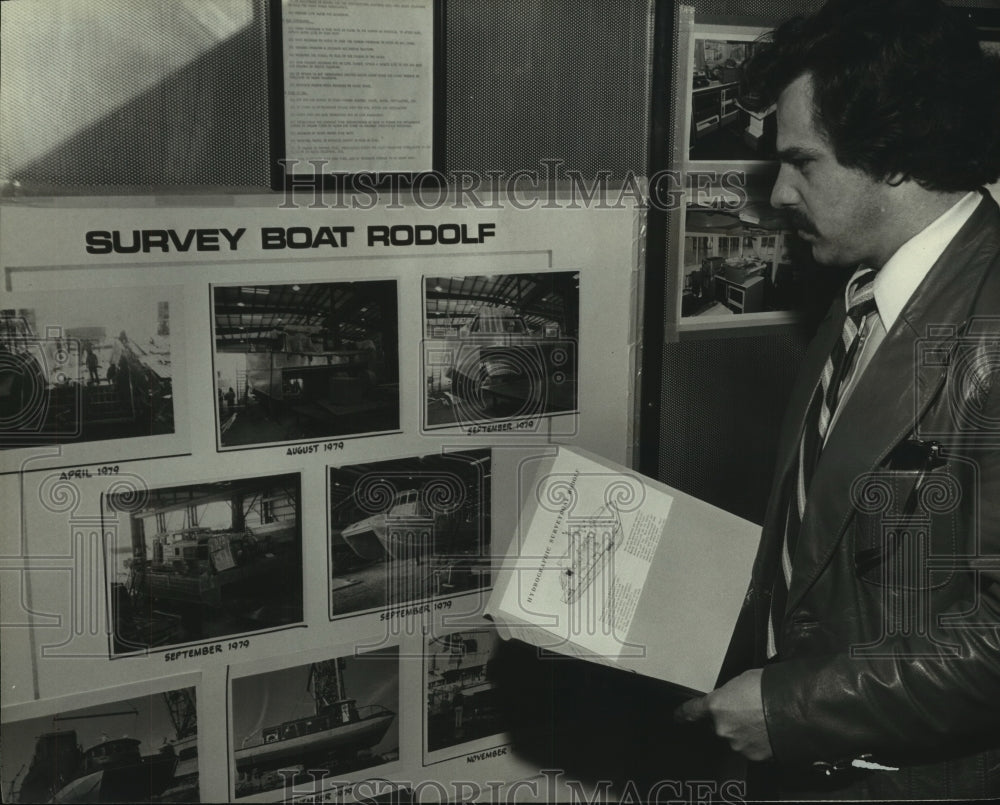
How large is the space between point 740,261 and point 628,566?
0.53 metres

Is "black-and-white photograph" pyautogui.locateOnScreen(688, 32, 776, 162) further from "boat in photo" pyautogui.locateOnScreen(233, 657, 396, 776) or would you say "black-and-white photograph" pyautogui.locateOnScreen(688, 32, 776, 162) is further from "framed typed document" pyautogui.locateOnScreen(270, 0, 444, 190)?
"boat in photo" pyautogui.locateOnScreen(233, 657, 396, 776)

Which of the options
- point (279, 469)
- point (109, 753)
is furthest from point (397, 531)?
point (109, 753)

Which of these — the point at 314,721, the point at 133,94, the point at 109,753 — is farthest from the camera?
the point at 314,721

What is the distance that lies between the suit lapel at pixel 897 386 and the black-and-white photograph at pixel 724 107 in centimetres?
34

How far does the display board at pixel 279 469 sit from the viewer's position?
40.4 inches

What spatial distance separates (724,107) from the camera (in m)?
1.30

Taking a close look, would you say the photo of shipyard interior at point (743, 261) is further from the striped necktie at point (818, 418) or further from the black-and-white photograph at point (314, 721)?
the black-and-white photograph at point (314, 721)

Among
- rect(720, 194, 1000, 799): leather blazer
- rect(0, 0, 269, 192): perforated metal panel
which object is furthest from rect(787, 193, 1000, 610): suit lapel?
rect(0, 0, 269, 192): perforated metal panel

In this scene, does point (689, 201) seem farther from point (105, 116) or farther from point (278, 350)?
point (105, 116)

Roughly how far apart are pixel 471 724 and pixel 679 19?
41.9 inches

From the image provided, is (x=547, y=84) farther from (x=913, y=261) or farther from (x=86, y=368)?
(x=86, y=368)

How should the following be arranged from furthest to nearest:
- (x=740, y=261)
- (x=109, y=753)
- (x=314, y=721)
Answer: (x=740, y=261) → (x=314, y=721) → (x=109, y=753)

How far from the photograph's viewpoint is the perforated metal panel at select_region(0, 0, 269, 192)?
3.14 ft

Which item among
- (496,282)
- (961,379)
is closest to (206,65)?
(496,282)
